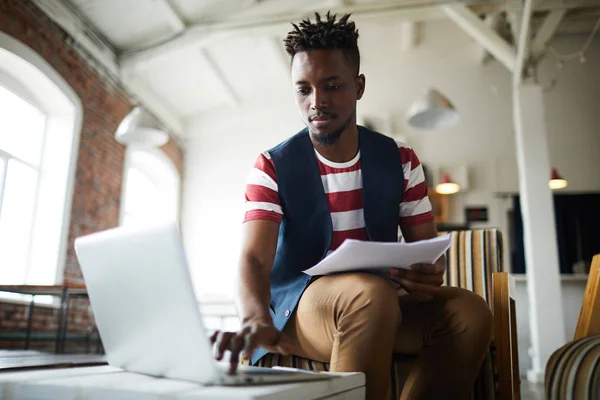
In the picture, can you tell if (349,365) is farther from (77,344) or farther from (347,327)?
(77,344)

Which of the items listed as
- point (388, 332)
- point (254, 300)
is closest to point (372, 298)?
point (388, 332)

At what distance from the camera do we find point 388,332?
0.96 metres

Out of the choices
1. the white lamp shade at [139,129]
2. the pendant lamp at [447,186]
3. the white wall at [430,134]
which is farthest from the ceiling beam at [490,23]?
the white lamp shade at [139,129]

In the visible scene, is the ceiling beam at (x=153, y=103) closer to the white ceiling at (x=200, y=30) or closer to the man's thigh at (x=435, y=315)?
the white ceiling at (x=200, y=30)

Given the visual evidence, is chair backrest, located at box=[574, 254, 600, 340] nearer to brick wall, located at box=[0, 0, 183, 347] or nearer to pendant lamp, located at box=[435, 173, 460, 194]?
brick wall, located at box=[0, 0, 183, 347]

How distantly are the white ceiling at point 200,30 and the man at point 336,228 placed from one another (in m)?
4.31

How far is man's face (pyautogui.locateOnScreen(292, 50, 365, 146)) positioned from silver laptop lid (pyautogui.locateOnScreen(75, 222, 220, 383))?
60cm

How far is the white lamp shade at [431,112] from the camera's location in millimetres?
5074

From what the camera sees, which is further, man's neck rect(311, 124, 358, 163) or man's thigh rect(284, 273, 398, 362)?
man's neck rect(311, 124, 358, 163)

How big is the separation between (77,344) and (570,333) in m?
4.84

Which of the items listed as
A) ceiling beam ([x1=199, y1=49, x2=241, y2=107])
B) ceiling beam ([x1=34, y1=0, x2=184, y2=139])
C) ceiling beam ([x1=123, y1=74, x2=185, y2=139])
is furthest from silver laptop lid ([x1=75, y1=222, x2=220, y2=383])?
ceiling beam ([x1=199, y1=49, x2=241, y2=107])

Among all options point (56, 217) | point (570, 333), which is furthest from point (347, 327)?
point (570, 333)

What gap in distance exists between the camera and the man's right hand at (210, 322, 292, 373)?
792 mm

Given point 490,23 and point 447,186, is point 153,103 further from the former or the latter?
point 490,23
